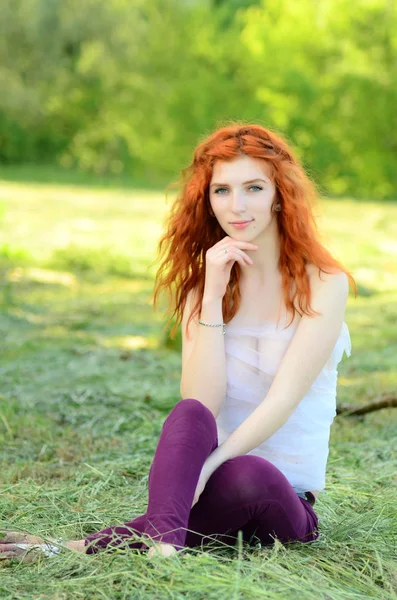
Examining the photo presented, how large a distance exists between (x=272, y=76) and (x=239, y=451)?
1943 centimetres

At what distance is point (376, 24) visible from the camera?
19.0m

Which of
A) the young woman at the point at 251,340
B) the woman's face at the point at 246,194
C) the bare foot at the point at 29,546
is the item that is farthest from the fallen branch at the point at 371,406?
the bare foot at the point at 29,546

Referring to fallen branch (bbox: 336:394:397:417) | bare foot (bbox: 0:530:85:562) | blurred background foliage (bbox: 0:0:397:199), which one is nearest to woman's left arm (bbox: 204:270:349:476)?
bare foot (bbox: 0:530:85:562)

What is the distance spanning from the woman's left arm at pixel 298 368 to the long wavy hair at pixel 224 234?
3cm

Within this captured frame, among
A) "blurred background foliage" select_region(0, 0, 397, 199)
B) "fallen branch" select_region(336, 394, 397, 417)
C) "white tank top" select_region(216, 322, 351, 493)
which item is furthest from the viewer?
"blurred background foliage" select_region(0, 0, 397, 199)

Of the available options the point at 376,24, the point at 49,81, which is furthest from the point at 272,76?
the point at 49,81

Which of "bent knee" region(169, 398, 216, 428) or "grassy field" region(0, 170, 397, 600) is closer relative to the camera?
"grassy field" region(0, 170, 397, 600)

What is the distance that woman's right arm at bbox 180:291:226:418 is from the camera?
2.49 m

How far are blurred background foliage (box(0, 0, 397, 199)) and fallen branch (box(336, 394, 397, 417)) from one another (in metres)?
12.7

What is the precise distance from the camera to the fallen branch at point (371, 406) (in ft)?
13.4

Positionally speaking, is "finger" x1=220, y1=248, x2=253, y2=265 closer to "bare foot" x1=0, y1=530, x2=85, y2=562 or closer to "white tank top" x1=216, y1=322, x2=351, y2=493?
"white tank top" x1=216, y1=322, x2=351, y2=493

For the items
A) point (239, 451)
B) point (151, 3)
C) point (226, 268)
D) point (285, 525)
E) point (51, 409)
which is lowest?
point (51, 409)

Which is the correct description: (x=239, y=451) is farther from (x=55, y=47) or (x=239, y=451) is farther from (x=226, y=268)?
(x=55, y=47)

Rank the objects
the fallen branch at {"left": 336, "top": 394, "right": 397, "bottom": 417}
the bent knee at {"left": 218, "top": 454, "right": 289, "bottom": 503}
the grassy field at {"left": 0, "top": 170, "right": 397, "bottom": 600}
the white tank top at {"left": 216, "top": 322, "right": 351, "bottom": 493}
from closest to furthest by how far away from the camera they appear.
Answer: the grassy field at {"left": 0, "top": 170, "right": 397, "bottom": 600}, the bent knee at {"left": 218, "top": 454, "right": 289, "bottom": 503}, the white tank top at {"left": 216, "top": 322, "right": 351, "bottom": 493}, the fallen branch at {"left": 336, "top": 394, "right": 397, "bottom": 417}
